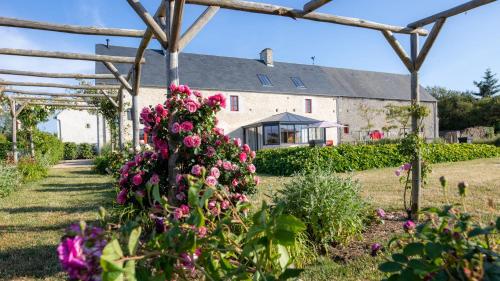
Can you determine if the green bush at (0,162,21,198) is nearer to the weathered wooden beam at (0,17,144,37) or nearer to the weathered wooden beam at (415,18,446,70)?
the weathered wooden beam at (0,17,144,37)

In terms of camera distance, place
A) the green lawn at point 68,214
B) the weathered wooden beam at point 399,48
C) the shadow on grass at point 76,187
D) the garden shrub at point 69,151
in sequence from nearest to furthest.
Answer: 1. the green lawn at point 68,214
2. the weathered wooden beam at point 399,48
3. the shadow on grass at point 76,187
4. the garden shrub at point 69,151

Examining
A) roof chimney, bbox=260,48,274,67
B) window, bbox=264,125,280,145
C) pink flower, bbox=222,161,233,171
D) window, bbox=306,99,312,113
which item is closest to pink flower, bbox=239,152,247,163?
pink flower, bbox=222,161,233,171

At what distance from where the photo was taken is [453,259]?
119 centimetres

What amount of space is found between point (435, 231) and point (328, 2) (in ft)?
11.1

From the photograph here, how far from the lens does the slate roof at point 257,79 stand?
2262 centimetres

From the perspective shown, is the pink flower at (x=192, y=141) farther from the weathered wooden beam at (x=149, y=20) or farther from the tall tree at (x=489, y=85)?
the tall tree at (x=489, y=85)

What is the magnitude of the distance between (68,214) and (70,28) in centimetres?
298

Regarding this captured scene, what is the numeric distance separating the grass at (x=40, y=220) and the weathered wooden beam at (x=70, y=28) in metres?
2.86

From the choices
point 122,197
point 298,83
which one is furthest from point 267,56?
point 122,197

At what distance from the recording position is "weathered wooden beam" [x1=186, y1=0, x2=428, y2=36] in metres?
4.09

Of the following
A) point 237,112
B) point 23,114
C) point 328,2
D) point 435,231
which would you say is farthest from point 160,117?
point 237,112

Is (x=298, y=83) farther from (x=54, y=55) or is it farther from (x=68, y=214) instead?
(x=68, y=214)

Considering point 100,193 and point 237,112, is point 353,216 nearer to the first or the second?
point 100,193

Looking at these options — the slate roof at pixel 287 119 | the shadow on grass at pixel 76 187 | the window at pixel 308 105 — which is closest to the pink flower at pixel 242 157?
the shadow on grass at pixel 76 187
